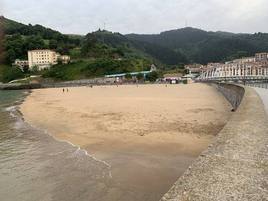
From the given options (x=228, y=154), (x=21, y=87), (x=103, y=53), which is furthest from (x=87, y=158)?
(x=103, y=53)

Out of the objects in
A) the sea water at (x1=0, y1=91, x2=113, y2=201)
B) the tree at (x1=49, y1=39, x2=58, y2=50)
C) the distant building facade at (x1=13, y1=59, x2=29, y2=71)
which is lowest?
the sea water at (x1=0, y1=91, x2=113, y2=201)

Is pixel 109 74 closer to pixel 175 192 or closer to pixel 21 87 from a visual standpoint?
pixel 21 87

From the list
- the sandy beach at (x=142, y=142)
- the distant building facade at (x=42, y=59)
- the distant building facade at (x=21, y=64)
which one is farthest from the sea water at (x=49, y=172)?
the distant building facade at (x=21, y=64)

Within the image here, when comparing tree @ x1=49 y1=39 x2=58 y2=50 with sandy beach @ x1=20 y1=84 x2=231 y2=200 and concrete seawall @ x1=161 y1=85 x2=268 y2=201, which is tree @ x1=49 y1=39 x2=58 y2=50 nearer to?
sandy beach @ x1=20 y1=84 x2=231 y2=200

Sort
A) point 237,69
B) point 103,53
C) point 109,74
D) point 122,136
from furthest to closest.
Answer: point 103,53
point 109,74
point 237,69
point 122,136

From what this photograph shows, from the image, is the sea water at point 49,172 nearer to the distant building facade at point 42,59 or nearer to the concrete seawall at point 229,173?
the concrete seawall at point 229,173

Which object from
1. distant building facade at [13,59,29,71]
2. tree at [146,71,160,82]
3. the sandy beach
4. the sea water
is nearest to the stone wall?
the sandy beach

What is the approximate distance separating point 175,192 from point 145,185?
3188 millimetres

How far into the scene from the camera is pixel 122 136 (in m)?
13.3

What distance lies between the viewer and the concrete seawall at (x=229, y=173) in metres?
4.31

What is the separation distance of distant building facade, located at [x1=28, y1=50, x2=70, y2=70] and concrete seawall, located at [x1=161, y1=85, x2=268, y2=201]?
119163 mm

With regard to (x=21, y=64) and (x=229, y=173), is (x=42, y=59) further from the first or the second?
(x=229, y=173)

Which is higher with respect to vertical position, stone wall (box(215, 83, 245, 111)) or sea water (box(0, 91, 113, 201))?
stone wall (box(215, 83, 245, 111))

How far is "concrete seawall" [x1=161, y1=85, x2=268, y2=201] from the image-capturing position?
431 cm
